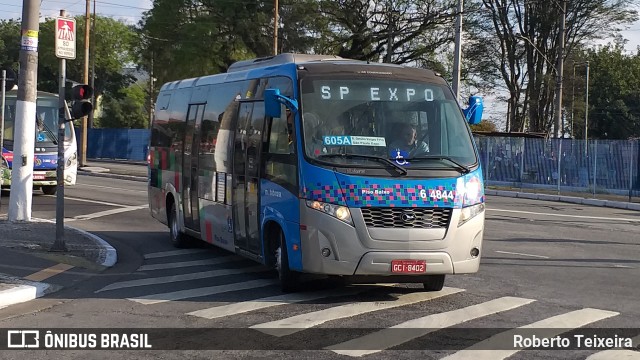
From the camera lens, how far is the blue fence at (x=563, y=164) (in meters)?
32.0

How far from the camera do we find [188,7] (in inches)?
2080

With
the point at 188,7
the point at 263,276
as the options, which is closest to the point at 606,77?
the point at 188,7

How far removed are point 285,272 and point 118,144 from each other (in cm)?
5531

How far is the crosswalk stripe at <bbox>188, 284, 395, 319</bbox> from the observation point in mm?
9477

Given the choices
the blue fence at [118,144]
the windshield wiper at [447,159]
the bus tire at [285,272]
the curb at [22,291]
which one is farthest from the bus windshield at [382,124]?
the blue fence at [118,144]

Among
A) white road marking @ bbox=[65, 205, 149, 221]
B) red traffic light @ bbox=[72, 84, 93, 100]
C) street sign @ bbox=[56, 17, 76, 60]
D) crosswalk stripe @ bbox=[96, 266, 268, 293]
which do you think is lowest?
crosswalk stripe @ bbox=[96, 266, 268, 293]

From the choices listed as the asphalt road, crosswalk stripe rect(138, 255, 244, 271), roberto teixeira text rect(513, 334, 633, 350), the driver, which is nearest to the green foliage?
the asphalt road

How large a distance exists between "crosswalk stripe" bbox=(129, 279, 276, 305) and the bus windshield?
2.15 metres

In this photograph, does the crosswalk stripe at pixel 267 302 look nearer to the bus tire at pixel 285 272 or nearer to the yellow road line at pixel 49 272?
the bus tire at pixel 285 272

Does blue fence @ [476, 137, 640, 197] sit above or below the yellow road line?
above

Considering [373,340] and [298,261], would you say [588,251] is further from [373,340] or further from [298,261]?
[373,340]

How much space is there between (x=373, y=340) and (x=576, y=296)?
370cm

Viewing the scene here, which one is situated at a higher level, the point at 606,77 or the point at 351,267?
the point at 606,77

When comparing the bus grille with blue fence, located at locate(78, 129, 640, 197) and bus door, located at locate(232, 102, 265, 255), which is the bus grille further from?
blue fence, located at locate(78, 129, 640, 197)
